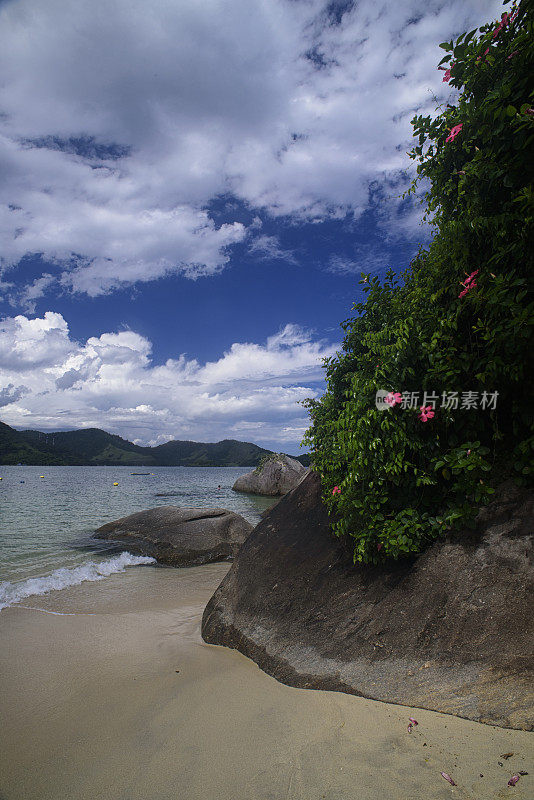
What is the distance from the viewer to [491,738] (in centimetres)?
260

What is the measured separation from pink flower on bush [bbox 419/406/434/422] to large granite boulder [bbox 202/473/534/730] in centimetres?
103

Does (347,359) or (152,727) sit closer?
(152,727)

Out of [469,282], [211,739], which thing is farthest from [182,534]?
[469,282]

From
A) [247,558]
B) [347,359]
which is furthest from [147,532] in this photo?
[347,359]

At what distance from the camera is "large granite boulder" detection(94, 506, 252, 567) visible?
41.5ft

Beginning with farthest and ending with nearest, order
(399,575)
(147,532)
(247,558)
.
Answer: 1. (147,532)
2. (247,558)
3. (399,575)

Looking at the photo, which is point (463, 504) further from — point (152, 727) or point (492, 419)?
point (152, 727)

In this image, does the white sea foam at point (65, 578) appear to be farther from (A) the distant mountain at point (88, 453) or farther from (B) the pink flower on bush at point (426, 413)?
(A) the distant mountain at point (88, 453)

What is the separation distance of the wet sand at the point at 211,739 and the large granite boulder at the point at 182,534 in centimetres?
731

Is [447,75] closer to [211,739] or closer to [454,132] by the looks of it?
[454,132]

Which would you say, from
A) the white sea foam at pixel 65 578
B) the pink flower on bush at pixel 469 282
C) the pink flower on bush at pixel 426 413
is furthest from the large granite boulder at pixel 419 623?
the white sea foam at pixel 65 578

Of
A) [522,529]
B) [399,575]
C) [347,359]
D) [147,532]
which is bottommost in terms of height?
[147,532]

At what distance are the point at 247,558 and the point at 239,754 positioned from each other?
9.87 ft

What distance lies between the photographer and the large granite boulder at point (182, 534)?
12648 millimetres
